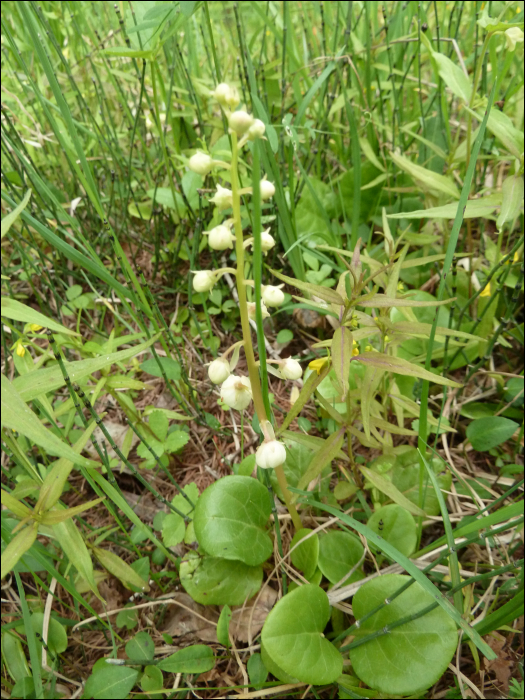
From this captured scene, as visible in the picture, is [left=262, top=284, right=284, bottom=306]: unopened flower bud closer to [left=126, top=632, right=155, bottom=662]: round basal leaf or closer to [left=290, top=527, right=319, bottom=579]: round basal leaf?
[left=290, top=527, right=319, bottom=579]: round basal leaf

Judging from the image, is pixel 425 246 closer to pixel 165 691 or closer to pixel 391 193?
pixel 391 193

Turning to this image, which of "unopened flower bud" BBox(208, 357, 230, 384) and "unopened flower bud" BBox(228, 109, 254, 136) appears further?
"unopened flower bud" BBox(208, 357, 230, 384)

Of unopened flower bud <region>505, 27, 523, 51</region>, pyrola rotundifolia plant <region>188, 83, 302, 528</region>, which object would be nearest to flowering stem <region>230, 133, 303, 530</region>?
pyrola rotundifolia plant <region>188, 83, 302, 528</region>

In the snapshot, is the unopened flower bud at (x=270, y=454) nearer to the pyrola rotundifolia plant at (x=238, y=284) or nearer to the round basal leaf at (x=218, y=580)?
the pyrola rotundifolia plant at (x=238, y=284)

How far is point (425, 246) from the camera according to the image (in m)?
1.71

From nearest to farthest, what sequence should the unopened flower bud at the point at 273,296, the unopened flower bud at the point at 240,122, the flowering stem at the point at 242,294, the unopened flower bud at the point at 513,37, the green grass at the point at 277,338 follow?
the unopened flower bud at the point at 240,122, the flowering stem at the point at 242,294, the unopened flower bud at the point at 273,296, the green grass at the point at 277,338, the unopened flower bud at the point at 513,37

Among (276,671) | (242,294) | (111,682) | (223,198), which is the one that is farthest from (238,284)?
(111,682)

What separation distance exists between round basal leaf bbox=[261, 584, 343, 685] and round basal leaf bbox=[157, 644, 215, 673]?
27cm

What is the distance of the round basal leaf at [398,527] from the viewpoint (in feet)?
3.90

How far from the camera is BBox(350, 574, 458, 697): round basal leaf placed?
99 centimetres

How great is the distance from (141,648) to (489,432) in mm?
1090

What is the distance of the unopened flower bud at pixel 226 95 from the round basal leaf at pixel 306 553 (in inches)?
37.5

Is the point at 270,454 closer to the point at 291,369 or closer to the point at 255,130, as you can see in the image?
the point at 291,369

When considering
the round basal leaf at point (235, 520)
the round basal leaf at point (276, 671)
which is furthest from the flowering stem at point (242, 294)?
the round basal leaf at point (276, 671)
